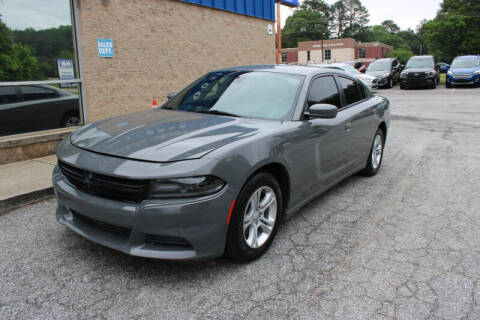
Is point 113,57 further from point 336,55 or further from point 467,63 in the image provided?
point 336,55

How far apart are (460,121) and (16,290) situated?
11195mm

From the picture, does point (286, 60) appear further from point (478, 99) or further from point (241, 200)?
point (241, 200)

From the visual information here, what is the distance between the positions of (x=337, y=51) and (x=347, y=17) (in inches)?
1842

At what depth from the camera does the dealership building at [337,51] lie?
287 ft

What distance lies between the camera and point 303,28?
372 ft

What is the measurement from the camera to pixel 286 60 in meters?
96.0

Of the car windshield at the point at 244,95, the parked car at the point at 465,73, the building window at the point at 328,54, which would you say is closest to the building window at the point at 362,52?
the building window at the point at 328,54

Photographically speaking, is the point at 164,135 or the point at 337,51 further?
the point at 337,51

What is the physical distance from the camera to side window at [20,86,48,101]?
6.82 metres

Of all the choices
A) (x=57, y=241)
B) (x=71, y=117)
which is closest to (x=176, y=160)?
(x=57, y=241)

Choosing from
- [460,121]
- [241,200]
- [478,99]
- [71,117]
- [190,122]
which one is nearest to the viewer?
[241,200]

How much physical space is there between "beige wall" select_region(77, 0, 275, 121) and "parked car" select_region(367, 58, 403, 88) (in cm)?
1398

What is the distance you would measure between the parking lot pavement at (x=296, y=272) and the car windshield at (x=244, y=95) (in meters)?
1.22

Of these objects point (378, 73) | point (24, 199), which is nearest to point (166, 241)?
point (24, 199)
